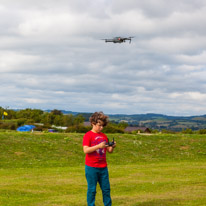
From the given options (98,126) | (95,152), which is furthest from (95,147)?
(98,126)

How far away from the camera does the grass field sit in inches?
468

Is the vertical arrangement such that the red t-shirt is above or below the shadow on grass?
above

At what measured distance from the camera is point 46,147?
29.4 metres

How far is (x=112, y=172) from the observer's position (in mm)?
19094

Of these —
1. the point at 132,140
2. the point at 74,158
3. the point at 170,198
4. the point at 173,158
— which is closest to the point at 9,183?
the point at 170,198

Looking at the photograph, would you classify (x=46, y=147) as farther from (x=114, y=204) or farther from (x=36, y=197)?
(x=114, y=204)

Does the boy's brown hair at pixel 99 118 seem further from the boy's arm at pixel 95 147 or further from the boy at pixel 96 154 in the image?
the boy's arm at pixel 95 147

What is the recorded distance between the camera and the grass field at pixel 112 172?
39.0ft

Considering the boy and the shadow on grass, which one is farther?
the shadow on grass

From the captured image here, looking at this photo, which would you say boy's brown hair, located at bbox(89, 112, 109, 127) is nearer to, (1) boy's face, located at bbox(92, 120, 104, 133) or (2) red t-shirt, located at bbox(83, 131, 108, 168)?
(1) boy's face, located at bbox(92, 120, 104, 133)

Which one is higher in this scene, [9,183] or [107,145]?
[107,145]

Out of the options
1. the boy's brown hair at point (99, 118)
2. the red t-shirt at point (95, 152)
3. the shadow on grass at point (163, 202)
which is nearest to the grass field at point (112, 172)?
the shadow on grass at point (163, 202)

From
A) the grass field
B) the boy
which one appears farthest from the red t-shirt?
the grass field

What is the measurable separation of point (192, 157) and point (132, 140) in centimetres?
726
